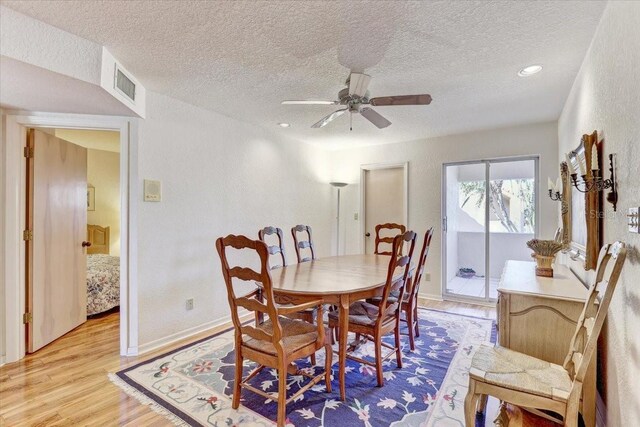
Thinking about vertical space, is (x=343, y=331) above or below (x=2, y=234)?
below

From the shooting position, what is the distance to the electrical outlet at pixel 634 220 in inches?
48.9

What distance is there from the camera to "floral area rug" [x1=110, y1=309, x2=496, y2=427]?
6.12ft

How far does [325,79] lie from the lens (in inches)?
103

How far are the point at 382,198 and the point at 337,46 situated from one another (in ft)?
10.6

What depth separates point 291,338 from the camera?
1936 mm

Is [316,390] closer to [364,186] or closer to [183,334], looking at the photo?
[183,334]

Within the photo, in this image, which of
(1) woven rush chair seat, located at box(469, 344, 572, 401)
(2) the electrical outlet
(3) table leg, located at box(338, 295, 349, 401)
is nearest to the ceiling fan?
(2) the electrical outlet

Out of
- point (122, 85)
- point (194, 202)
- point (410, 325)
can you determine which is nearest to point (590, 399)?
point (410, 325)

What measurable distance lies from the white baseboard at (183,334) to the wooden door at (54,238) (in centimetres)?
96

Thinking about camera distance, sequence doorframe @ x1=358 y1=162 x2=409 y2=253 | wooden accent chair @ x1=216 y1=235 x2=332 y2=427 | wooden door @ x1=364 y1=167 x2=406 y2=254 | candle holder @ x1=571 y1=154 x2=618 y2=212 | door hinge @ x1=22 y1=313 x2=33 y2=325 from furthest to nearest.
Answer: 1. wooden door @ x1=364 y1=167 x2=406 y2=254
2. doorframe @ x1=358 y1=162 x2=409 y2=253
3. door hinge @ x1=22 y1=313 x2=33 y2=325
4. wooden accent chair @ x1=216 y1=235 x2=332 y2=427
5. candle holder @ x1=571 y1=154 x2=618 y2=212

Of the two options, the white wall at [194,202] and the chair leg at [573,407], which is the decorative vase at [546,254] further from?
the white wall at [194,202]

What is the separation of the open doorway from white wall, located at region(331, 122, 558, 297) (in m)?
3.45

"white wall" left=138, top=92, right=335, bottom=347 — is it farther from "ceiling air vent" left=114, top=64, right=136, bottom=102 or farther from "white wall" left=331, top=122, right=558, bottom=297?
"white wall" left=331, top=122, right=558, bottom=297

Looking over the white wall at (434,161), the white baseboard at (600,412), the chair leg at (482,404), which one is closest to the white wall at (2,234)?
the chair leg at (482,404)
